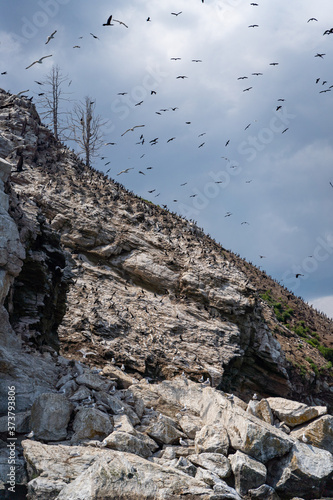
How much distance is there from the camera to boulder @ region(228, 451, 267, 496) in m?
12.7

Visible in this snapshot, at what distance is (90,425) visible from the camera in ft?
40.2

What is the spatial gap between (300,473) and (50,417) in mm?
8648

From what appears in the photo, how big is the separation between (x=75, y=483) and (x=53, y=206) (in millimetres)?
19957

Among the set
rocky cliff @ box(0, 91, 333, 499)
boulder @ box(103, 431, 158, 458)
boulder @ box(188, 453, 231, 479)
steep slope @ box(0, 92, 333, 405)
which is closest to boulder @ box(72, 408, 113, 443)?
rocky cliff @ box(0, 91, 333, 499)

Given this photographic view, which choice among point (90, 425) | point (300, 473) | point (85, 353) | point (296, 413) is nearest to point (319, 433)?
point (296, 413)

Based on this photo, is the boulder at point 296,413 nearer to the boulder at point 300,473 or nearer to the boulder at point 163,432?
the boulder at point 300,473

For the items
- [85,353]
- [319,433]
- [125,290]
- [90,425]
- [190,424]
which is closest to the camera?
[90,425]

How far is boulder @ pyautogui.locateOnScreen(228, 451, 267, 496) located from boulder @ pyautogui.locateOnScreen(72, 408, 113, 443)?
14.0ft

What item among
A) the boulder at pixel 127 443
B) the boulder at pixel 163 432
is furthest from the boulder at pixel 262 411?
the boulder at pixel 127 443

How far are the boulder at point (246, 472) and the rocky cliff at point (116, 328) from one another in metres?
0.06

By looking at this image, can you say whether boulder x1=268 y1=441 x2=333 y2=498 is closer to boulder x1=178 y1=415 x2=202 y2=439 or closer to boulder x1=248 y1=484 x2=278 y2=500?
boulder x1=248 y1=484 x2=278 y2=500

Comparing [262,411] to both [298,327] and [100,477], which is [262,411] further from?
[298,327]

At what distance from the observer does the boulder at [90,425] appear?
12109 millimetres

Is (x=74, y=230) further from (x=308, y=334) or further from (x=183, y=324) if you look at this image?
(x=308, y=334)
